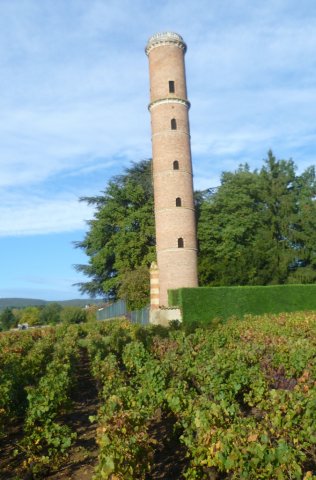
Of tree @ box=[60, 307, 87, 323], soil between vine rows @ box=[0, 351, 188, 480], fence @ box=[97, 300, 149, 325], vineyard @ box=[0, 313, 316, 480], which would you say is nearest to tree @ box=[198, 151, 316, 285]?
fence @ box=[97, 300, 149, 325]

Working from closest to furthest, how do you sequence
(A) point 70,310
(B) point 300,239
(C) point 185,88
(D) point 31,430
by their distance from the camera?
(D) point 31,430
(C) point 185,88
(B) point 300,239
(A) point 70,310

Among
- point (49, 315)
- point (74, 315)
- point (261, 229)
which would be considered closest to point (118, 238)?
point (261, 229)

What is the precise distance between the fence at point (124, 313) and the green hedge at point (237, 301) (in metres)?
2.91

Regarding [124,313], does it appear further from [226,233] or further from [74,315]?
[74,315]

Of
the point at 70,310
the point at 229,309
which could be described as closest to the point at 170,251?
the point at 229,309

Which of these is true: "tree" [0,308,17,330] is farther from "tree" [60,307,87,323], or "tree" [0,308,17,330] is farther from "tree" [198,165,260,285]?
"tree" [198,165,260,285]

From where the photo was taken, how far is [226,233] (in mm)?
32406

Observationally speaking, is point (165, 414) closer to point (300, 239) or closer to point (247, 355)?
point (247, 355)

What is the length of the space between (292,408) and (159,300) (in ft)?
68.8

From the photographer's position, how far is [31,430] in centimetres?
733

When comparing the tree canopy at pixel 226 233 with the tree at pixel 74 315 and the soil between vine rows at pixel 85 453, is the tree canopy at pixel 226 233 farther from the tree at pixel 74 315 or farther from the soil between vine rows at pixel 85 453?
the soil between vine rows at pixel 85 453

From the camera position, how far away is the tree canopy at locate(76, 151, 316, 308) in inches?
1203

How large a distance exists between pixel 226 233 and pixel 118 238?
7764 mm

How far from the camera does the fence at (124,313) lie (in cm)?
2715
